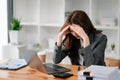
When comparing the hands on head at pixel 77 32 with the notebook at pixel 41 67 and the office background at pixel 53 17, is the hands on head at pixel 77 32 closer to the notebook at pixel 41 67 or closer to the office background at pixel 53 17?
the notebook at pixel 41 67

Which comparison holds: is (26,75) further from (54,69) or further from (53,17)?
(53,17)

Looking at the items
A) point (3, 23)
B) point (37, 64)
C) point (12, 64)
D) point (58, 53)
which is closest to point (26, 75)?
point (37, 64)

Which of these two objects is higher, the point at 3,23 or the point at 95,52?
the point at 3,23

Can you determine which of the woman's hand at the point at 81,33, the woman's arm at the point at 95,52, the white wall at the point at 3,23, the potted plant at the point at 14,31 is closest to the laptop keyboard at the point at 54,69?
the woman's arm at the point at 95,52

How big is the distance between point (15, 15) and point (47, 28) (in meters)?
0.64

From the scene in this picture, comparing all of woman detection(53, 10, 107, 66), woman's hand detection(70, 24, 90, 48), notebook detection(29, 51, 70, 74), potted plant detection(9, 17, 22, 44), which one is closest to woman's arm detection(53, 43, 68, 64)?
woman detection(53, 10, 107, 66)

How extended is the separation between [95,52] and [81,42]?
30cm

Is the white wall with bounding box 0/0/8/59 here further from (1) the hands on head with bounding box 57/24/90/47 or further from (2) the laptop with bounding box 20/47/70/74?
(2) the laptop with bounding box 20/47/70/74

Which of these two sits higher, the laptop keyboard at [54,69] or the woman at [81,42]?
the woman at [81,42]

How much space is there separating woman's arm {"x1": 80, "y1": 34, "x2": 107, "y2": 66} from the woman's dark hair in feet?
0.43

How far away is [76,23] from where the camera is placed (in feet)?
8.25

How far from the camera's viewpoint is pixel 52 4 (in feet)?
13.6

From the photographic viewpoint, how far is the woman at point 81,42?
7.91 ft

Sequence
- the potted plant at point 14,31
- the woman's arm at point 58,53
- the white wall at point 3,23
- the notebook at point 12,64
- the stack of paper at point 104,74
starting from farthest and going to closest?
Result: the white wall at point 3,23 < the potted plant at point 14,31 < the woman's arm at point 58,53 < the notebook at point 12,64 < the stack of paper at point 104,74
